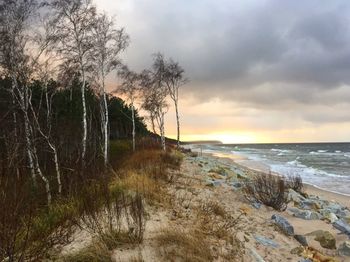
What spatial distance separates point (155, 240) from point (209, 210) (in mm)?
2790

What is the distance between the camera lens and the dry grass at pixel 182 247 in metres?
5.96

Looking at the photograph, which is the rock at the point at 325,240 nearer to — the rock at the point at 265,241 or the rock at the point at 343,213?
the rock at the point at 265,241

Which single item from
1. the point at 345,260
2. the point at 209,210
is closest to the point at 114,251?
the point at 209,210

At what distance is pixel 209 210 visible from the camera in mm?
9133

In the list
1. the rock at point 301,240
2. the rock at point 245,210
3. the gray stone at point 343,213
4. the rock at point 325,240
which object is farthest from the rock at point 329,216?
the rock at point 301,240

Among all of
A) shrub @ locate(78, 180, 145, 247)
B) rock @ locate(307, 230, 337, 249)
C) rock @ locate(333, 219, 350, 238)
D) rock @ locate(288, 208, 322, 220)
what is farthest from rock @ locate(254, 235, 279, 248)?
rock @ locate(288, 208, 322, 220)

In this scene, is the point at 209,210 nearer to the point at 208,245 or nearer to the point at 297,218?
the point at 208,245

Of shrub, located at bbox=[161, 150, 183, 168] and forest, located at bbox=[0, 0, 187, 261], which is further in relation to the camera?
shrub, located at bbox=[161, 150, 183, 168]

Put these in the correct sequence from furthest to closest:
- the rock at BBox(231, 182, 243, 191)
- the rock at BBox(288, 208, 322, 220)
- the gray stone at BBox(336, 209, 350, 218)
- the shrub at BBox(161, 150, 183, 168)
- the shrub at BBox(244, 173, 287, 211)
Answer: the shrub at BBox(161, 150, 183, 168)
the rock at BBox(231, 182, 243, 191)
the gray stone at BBox(336, 209, 350, 218)
the shrub at BBox(244, 173, 287, 211)
the rock at BBox(288, 208, 322, 220)

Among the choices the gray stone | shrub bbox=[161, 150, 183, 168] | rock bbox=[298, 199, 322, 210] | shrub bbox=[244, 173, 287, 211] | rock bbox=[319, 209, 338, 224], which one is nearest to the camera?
rock bbox=[319, 209, 338, 224]

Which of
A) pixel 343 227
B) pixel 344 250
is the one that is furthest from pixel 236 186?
pixel 344 250

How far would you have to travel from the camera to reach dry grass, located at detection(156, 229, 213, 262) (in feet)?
19.6

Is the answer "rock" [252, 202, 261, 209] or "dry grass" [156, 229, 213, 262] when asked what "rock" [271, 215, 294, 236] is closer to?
"rock" [252, 202, 261, 209]

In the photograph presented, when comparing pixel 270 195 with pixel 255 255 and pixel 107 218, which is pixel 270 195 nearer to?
pixel 255 255
